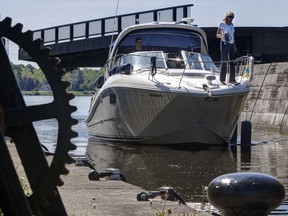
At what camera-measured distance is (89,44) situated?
43469 mm

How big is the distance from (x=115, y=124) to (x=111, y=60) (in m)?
2.20

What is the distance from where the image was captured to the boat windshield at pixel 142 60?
19.9 meters

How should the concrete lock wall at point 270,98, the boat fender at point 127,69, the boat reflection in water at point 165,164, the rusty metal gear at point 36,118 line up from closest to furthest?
1. the rusty metal gear at point 36,118
2. the boat reflection in water at point 165,164
3. the boat fender at point 127,69
4. the concrete lock wall at point 270,98

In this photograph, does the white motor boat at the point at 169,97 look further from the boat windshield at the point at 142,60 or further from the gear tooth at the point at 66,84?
the gear tooth at the point at 66,84

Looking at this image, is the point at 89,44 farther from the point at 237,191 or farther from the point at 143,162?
the point at 237,191

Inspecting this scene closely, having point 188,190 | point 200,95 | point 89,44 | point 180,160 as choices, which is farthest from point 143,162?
point 89,44

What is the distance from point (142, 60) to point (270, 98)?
35.9ft

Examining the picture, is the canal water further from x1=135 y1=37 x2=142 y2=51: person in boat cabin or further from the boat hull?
x1=135 y1=37 x2=142 y2=51: person in boat cabin

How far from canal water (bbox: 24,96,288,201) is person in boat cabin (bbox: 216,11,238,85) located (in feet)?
6.12

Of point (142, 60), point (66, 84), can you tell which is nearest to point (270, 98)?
point (142, 60)

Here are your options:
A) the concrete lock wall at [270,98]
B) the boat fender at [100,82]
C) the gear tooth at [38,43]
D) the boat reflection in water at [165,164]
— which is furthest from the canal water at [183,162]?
the concrete lock wall at [270,98]

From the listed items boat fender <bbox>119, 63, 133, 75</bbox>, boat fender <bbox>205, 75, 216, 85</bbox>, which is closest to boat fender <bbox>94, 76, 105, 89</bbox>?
boat fender <bbox>119, 63, 133, 75</bbox>

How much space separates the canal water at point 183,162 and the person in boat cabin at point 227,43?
187 centimetres

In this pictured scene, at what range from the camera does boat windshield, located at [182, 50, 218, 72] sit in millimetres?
20194
